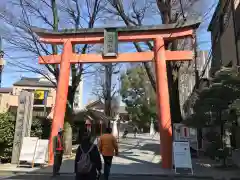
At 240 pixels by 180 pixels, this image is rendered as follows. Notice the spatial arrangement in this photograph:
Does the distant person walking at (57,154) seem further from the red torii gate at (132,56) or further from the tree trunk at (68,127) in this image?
the tree trunk at (68,127)

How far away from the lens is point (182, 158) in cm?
1230

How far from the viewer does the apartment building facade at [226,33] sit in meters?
17.9

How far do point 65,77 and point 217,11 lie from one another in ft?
44.1

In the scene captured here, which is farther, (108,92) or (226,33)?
(108,92)

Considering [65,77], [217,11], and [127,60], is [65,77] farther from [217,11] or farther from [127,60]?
[217,11]

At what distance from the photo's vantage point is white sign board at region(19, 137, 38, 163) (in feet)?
45.5

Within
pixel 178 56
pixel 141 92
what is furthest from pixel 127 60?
pixel 141 92

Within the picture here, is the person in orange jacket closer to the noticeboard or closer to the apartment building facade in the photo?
the noticeboard

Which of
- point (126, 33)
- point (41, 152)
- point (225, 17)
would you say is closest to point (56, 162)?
point (41, 152)

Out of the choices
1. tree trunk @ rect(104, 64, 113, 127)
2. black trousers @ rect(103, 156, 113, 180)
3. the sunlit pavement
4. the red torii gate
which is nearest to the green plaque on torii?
the red torii gate

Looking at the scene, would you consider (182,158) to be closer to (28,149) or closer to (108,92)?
(28,149)

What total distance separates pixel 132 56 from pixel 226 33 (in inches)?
350

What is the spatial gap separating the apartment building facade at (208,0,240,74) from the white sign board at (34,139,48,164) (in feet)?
28.5

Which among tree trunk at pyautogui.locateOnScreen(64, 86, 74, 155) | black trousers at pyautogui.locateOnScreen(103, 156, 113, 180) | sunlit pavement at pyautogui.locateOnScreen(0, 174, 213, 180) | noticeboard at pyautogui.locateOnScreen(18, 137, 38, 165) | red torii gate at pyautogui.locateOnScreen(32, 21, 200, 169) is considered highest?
red torii gate at pyautogui.locateOnScreen(32, 21, 200, 169)
